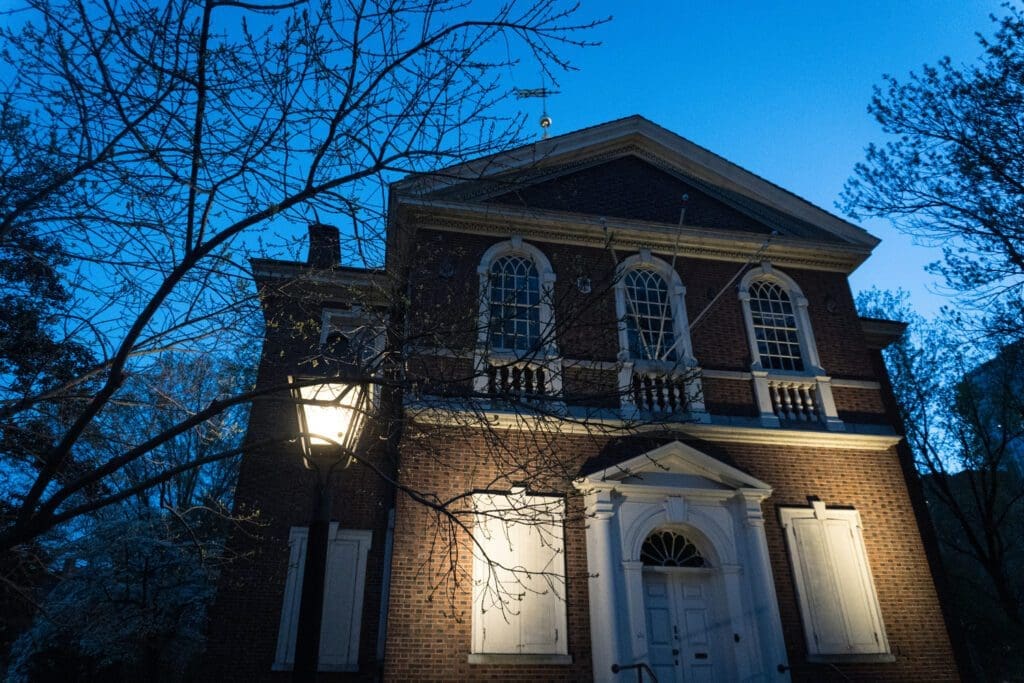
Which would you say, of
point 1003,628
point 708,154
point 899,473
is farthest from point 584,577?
point 1003,628

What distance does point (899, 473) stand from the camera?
468 inches

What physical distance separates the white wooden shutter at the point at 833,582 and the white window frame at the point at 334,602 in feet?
22.6

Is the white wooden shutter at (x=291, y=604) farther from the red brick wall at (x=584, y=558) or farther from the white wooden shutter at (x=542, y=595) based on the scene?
the white wooden shutter at (x=542, y=595)

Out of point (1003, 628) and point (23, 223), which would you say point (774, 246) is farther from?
point (1003, 628)

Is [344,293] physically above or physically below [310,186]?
above

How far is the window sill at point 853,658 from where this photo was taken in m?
10.0

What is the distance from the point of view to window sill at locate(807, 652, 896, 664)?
10.0m

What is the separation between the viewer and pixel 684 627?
10.1 meters

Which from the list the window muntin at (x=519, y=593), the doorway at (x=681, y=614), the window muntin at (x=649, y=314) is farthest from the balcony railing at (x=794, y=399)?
the window muntin at (x=519, y=593)

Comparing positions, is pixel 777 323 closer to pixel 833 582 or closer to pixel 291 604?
pixel 833 582

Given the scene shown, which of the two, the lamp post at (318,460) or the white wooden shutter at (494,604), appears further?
the white wooden shutter at (494,604)

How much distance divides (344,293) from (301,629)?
29.2 ft

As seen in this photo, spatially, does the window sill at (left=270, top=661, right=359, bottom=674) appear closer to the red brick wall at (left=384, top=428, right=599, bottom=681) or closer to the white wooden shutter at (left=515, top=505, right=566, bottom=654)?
the red brick wall at (left=384, top=428, right=599, bottom=681)

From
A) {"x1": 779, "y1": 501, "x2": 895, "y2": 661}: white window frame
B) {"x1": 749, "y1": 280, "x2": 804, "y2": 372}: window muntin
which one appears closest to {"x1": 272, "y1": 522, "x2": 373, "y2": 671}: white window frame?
{"x1": 779, "y1": 501, "x2": 895, "y2": 661}: white window frame
